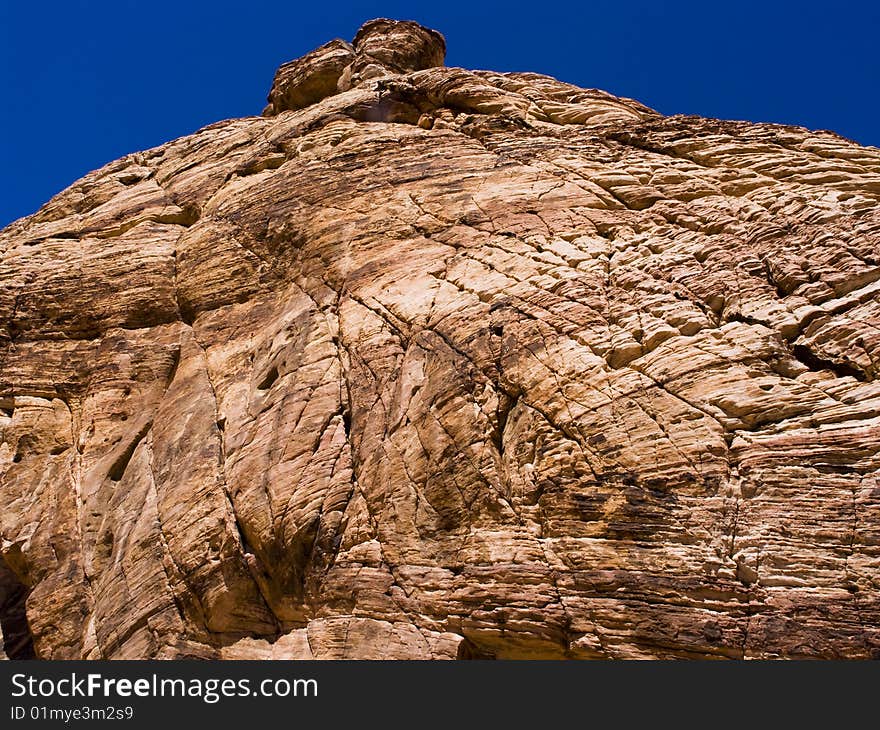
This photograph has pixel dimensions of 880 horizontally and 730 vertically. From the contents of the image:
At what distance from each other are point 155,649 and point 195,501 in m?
3.79

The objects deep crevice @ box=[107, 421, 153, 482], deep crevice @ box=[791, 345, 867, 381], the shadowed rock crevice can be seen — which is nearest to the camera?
deep crevice @ box=[791, 345, 867, 381]

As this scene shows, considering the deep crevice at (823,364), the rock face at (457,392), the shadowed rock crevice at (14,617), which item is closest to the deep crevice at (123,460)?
the rock face at (457,392)

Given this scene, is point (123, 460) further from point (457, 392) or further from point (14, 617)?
point (457, 392)

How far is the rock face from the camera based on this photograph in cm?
1811

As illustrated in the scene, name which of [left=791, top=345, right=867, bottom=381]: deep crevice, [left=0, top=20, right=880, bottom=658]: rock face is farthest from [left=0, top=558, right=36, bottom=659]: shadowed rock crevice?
[left=791, top=345, right=867, bottom=381]: deep crevice

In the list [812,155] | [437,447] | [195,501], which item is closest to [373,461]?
[437,447]

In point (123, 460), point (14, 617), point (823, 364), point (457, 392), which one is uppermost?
point (123, 460)

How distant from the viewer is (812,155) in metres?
24.3

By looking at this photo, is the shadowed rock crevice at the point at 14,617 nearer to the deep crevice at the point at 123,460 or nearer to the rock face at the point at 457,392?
the rock face at the point at 457,392

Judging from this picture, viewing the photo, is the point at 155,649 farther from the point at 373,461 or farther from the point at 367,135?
the point at 367,135

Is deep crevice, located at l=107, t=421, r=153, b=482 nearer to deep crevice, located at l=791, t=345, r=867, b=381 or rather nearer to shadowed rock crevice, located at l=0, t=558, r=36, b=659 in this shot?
shadowed rock crevice, located at l=0, t=558, r=36, b=659

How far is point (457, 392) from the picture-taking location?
21.9 meters

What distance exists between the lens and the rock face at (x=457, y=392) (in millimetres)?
18109

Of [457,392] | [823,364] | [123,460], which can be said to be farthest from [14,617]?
[823,364]
